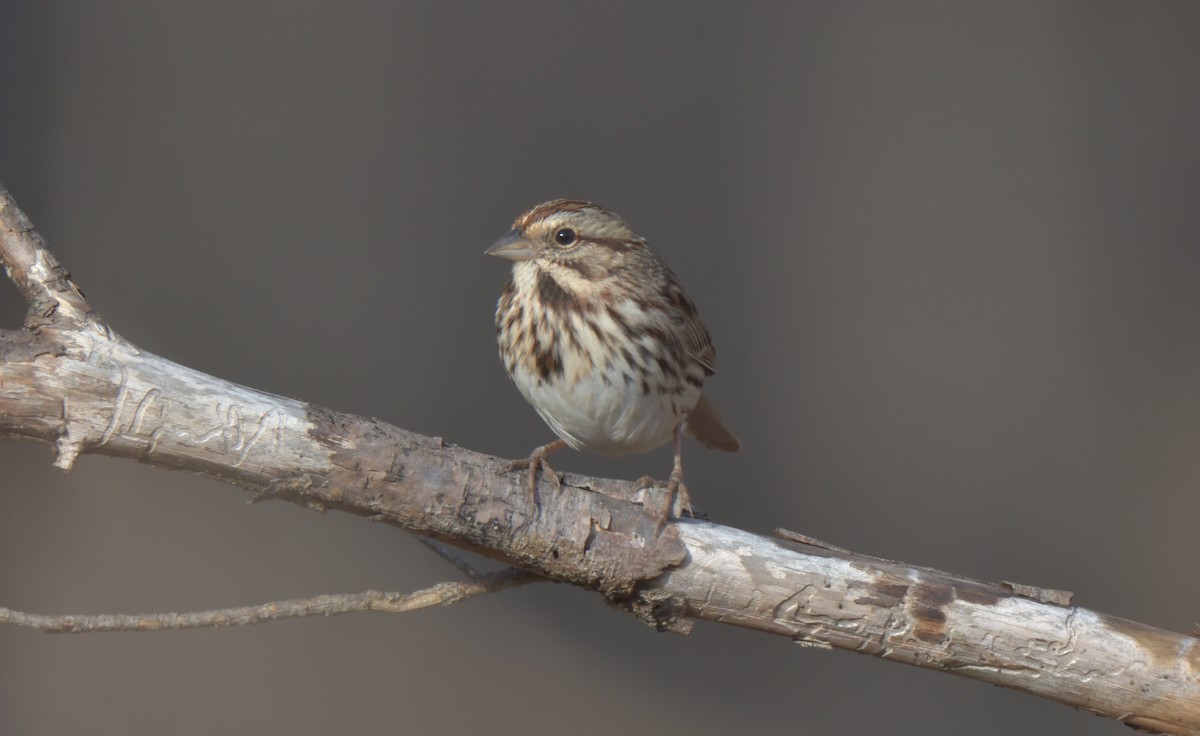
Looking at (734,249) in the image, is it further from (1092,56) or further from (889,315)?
(1092,56)

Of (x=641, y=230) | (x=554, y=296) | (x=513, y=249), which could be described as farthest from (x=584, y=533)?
(x=641, y=230)

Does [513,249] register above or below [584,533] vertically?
above

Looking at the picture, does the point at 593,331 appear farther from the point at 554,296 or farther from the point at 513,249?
the point at 513,249

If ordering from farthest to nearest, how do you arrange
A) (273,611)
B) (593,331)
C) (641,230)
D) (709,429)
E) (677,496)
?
1. (641,230)
2. (709,429)
3. (593,331)
4. (677,496)
5. (273,611)

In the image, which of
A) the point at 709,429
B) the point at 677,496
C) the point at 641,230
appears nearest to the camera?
the point at 677,496

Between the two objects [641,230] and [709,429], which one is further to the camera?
[641,230]

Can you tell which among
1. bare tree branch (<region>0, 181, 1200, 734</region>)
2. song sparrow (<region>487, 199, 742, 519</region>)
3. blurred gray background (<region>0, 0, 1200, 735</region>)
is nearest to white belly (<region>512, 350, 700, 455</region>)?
song sparrow (<region>487, 199, 742, 519</region>)

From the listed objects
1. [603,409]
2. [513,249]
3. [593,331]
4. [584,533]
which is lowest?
[584,533]
